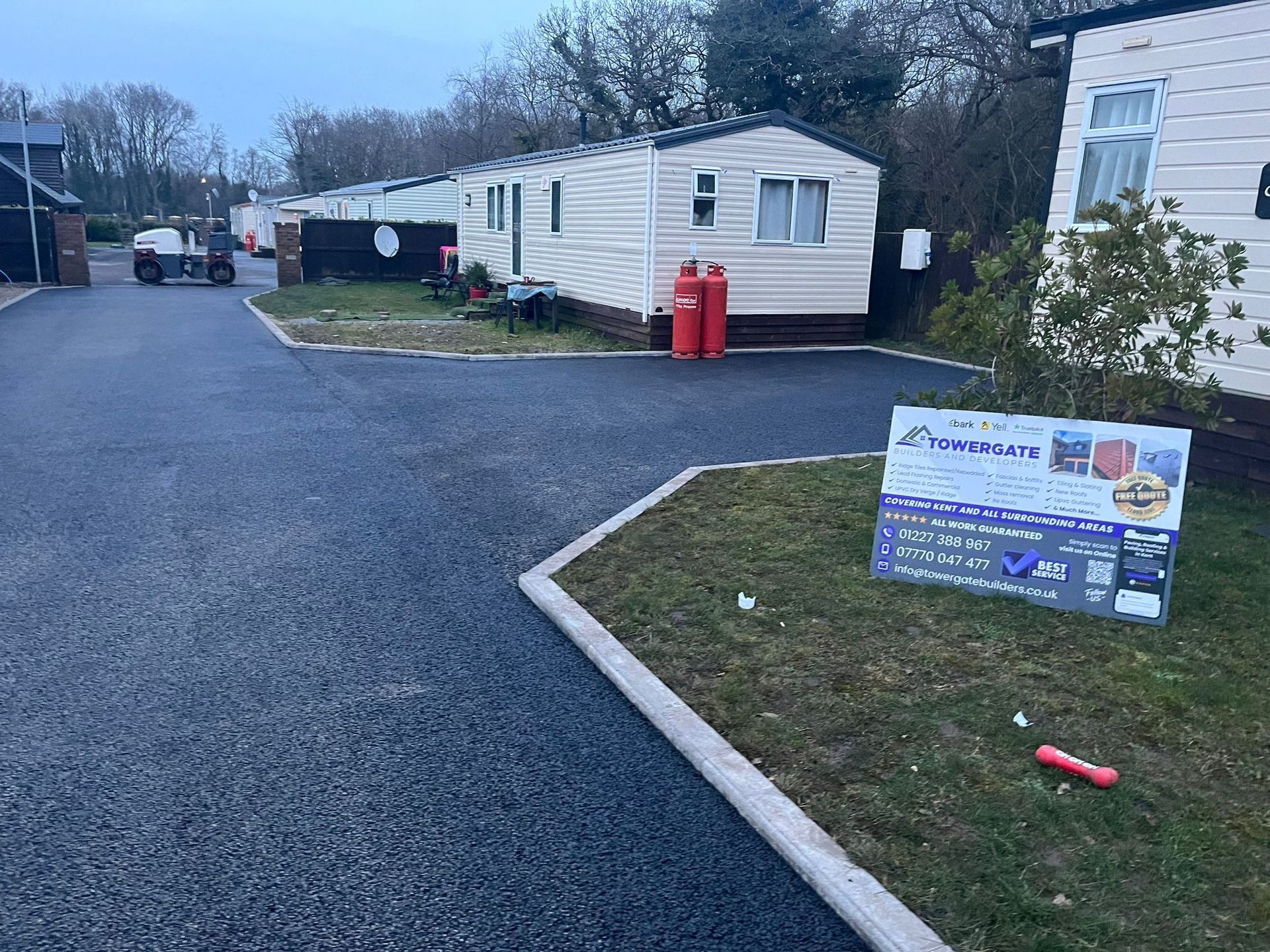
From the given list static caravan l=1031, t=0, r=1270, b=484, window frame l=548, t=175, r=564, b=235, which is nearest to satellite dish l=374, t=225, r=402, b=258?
window frame l=548, t=175, r=564, b=235

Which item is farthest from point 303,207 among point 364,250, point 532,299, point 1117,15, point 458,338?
point 1117,15

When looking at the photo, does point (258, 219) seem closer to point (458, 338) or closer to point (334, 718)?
point (458, 338)

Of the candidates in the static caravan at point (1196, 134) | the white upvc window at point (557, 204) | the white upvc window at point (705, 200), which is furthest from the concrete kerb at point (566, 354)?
the static caravan at point (1196, 134)

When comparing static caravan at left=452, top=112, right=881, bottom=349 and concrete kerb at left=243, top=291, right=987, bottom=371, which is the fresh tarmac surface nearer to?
concrete kerb at left=243, top=291, right=987, bottom=371

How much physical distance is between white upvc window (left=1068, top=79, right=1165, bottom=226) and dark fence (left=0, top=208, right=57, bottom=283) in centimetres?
2459

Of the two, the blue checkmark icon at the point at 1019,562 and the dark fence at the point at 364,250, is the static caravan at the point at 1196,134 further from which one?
the dark fence at the point at 364,250

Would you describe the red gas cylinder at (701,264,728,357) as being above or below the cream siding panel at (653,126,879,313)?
below

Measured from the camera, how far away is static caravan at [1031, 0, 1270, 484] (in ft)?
22.0

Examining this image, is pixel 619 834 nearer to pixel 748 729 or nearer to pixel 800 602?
pixel 748 729

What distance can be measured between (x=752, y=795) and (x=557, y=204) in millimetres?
15913

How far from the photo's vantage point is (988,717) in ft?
12.3

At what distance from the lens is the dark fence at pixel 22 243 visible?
24.1 metres

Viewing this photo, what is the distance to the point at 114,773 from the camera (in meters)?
3.29

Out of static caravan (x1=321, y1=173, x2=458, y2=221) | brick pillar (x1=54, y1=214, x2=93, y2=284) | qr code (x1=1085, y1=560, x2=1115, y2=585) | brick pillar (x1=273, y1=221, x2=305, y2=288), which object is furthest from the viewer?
static caravan (x1=321, y1=173, x2=458, y2=221)
